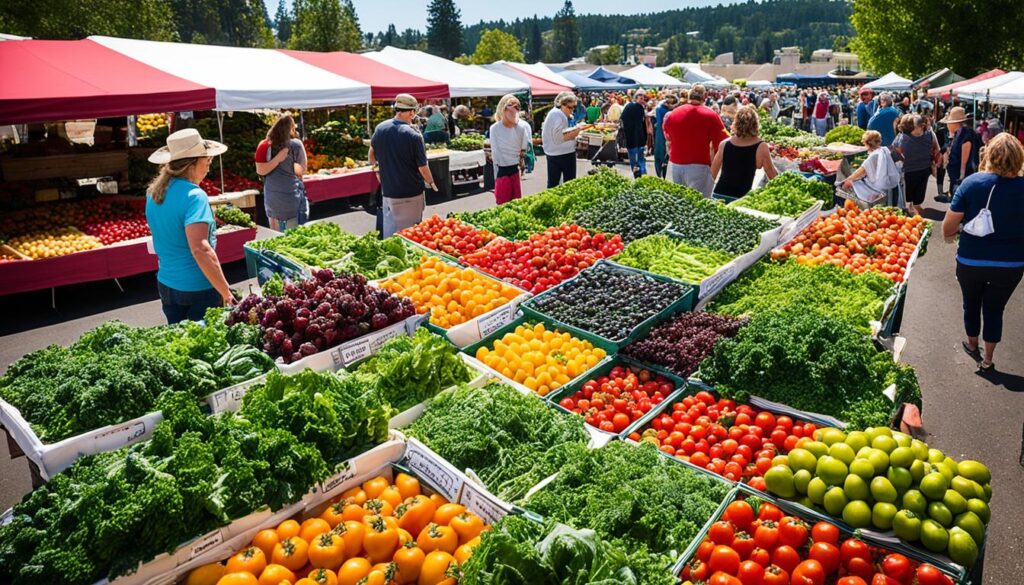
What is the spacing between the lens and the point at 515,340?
4.26 meters

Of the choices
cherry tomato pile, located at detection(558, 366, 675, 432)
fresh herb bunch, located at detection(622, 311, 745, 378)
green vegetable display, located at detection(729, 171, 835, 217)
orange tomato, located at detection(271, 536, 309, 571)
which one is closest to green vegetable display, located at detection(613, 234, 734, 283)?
fresh herb bunch, located at detection(622, 311, 745, 378)

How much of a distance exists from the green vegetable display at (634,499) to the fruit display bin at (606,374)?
1.36 feet

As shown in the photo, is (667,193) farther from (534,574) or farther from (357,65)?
(357,65)

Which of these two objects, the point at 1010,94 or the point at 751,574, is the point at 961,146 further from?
the point at 751,574

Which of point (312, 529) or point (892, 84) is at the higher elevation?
point (892, 84)

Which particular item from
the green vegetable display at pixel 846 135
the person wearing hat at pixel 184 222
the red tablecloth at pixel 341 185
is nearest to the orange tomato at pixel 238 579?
the person wearing hat at pixel 184 222

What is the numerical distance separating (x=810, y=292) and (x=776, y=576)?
2.86 meters

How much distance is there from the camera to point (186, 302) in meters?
4.59

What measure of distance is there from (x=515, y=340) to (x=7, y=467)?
362cm

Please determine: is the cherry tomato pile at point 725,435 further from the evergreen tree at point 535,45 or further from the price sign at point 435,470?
the evergreen tree at point 535,45

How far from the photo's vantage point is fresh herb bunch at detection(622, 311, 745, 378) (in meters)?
3.99

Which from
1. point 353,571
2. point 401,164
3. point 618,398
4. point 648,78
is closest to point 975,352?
point 618,398

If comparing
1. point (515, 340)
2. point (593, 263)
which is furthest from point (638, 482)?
point (593, 263)

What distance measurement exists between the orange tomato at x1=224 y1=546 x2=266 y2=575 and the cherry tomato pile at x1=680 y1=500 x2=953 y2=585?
1587 mm
